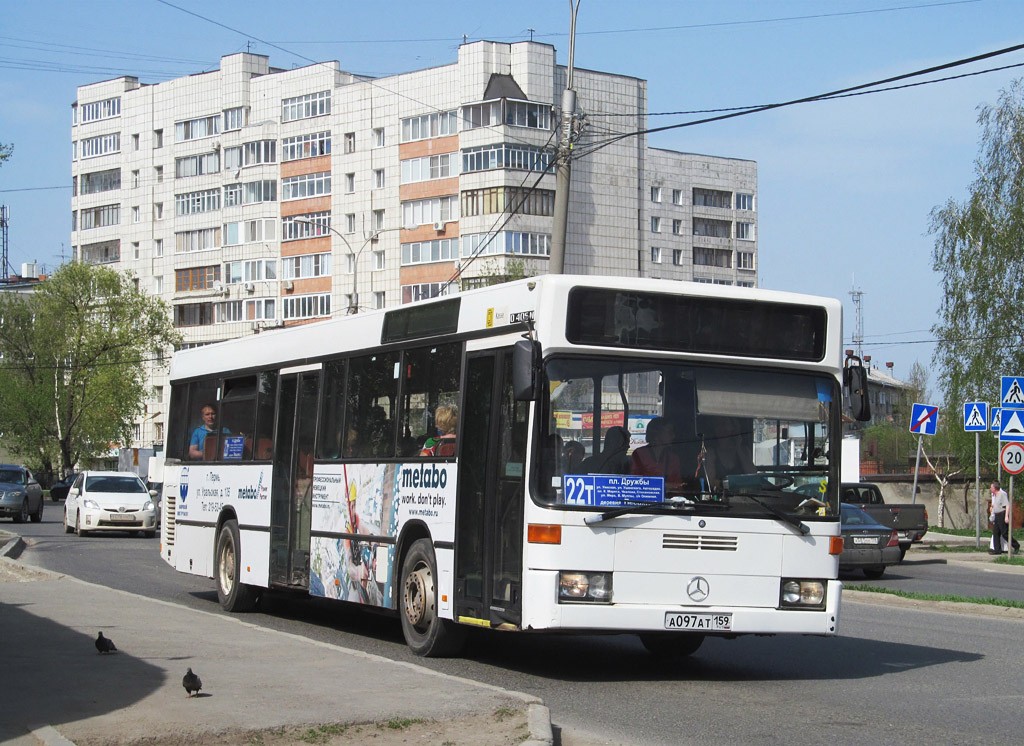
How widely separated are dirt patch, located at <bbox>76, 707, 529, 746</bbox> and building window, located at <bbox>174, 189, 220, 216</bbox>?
289 feet

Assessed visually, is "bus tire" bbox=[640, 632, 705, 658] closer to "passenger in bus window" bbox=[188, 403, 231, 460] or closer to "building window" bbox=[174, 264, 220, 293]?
"passenger in bus window" bbox=[188, 403, 231, 460]

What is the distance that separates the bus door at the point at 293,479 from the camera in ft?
47.6

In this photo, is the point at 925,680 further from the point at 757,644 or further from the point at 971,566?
the point at 971,566

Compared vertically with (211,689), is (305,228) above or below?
above

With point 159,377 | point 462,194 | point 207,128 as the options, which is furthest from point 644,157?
point 159,377

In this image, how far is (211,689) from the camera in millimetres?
8914

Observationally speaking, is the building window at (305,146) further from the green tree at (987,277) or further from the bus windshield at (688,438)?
the bus windshield at (688,438)

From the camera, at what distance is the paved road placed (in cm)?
866

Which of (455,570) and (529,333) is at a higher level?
(529,333)

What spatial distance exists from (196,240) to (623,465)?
87629mm

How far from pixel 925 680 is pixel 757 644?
3034 millimetres

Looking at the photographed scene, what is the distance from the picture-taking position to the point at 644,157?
88.2 meters

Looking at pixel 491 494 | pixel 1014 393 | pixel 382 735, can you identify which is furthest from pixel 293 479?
pixel 1014 393

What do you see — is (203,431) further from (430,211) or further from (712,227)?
(712,227)
